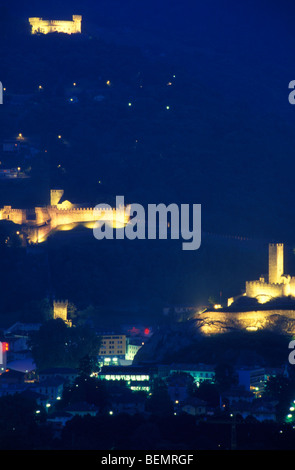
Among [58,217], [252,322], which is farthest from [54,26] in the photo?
[252,322]

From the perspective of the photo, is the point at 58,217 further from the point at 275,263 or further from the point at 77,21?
the point at 77,21

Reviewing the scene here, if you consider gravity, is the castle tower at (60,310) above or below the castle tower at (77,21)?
below

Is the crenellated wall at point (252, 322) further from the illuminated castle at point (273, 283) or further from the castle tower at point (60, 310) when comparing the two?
the castle tower at point (60, 310)

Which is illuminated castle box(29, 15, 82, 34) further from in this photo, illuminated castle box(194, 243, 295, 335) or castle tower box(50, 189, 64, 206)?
illuminated castle box(194, 243, 295, 335)

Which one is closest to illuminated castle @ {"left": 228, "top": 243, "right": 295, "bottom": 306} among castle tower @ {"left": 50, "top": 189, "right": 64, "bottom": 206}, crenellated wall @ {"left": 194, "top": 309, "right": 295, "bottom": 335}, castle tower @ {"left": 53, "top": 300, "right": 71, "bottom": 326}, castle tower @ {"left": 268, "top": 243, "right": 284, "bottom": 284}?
castle tower @ {"left": 268, "top": 243, "right": 284, "bottom": 284}

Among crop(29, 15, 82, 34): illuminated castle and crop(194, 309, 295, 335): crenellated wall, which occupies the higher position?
crop(29, 15, 82, 34): illuminated castle

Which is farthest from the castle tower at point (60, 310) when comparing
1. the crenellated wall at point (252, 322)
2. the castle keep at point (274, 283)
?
the crenellated wall at point (252, 322)
